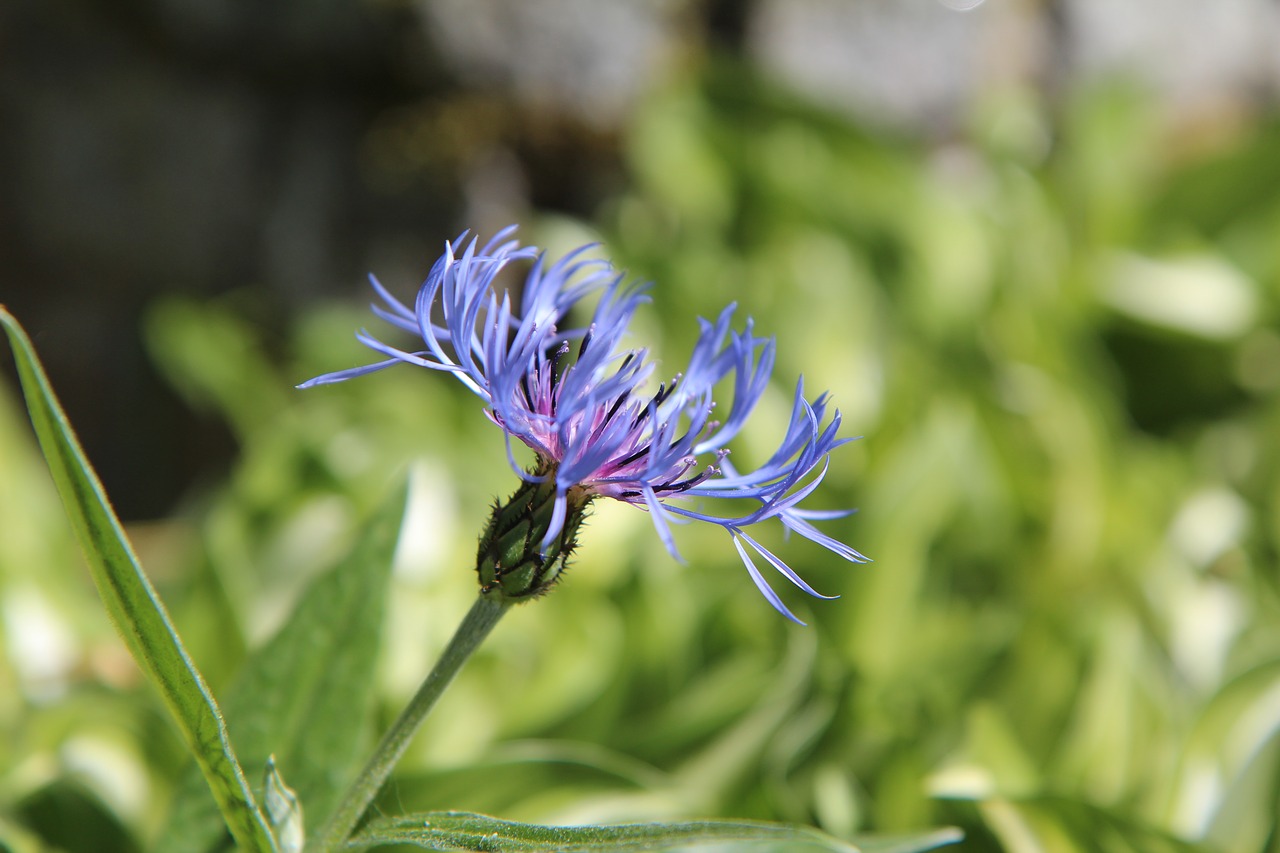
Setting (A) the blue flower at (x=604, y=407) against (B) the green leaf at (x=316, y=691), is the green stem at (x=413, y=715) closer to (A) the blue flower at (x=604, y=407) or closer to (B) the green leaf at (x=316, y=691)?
(A) the blue flower at (x=604, y=407)

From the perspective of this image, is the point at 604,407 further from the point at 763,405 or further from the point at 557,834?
the point at 763,405

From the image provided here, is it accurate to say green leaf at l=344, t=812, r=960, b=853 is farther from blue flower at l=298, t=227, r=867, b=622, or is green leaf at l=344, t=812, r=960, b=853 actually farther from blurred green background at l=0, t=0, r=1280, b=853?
blurred green background at l=0, t=0, r=1280, b=853

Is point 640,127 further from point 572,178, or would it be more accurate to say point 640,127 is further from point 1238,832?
point 1238,832

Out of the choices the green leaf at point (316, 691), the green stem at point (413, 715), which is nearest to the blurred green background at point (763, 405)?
the green leaf at point (316, 691)

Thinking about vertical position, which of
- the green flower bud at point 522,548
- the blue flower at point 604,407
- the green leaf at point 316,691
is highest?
the blue flower at point 604,407

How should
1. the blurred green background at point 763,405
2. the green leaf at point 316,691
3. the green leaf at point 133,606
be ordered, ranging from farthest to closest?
the blurred green background at point 763,405, the green leaf at point 316,691, the green leaf at point 133,606
